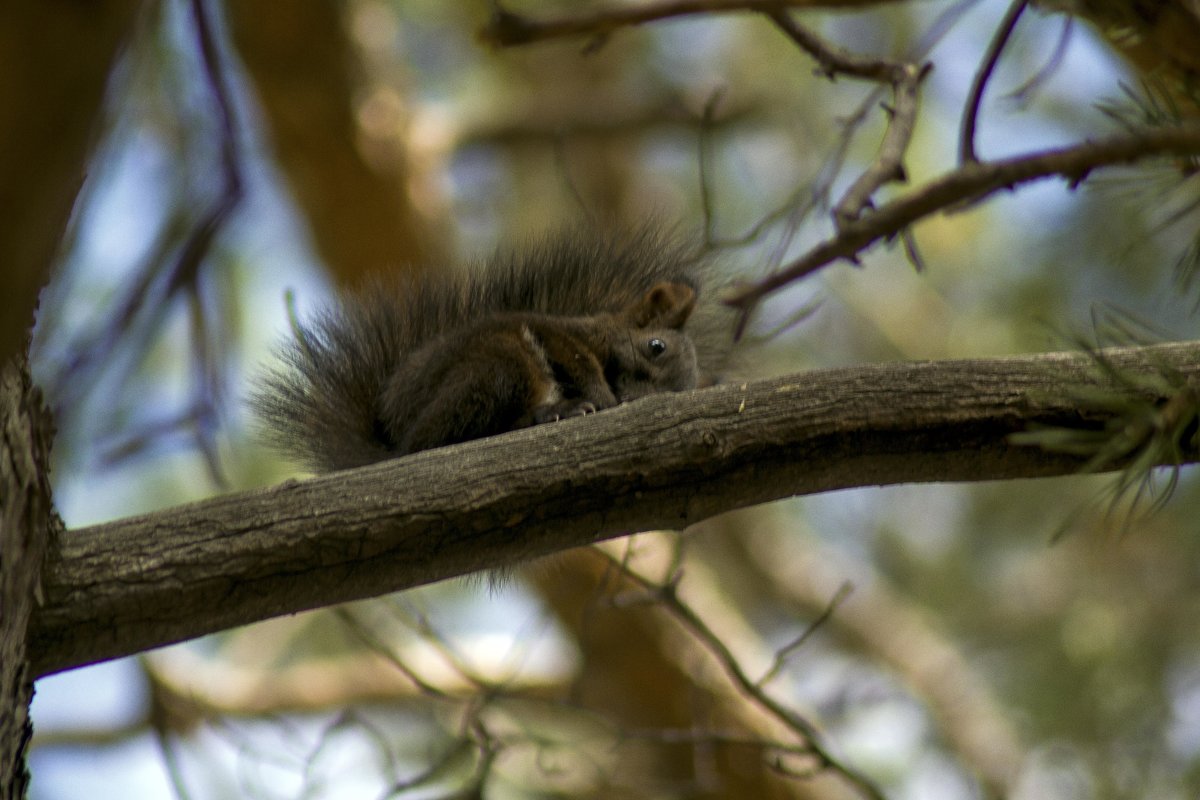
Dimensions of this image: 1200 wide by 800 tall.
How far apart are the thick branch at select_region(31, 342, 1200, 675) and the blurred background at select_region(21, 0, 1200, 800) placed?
1.45m

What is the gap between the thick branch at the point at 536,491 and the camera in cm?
171

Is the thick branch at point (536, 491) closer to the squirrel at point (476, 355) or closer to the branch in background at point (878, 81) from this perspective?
the branch in background at point (878, 81)

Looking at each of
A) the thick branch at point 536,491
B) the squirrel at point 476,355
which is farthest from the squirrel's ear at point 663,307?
the thick branch at point 536,491

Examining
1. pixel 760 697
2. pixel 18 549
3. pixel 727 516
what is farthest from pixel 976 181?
pixel 727 516

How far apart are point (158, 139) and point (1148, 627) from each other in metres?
4.88

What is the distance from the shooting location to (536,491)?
69.9 inches

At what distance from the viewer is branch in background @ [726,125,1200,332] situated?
1.18 m

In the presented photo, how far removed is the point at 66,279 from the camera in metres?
2.39

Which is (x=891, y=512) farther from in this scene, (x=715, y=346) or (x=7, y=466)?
(x=7, y=466)

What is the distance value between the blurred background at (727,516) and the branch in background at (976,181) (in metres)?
2.04

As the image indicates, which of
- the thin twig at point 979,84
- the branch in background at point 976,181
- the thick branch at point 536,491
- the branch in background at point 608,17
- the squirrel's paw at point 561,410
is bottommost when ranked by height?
the branch in background at point 976,181

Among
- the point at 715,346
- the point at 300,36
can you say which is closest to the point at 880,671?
the point at 715,346

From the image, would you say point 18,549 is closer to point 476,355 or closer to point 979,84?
point 476,355

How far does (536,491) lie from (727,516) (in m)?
4.02
